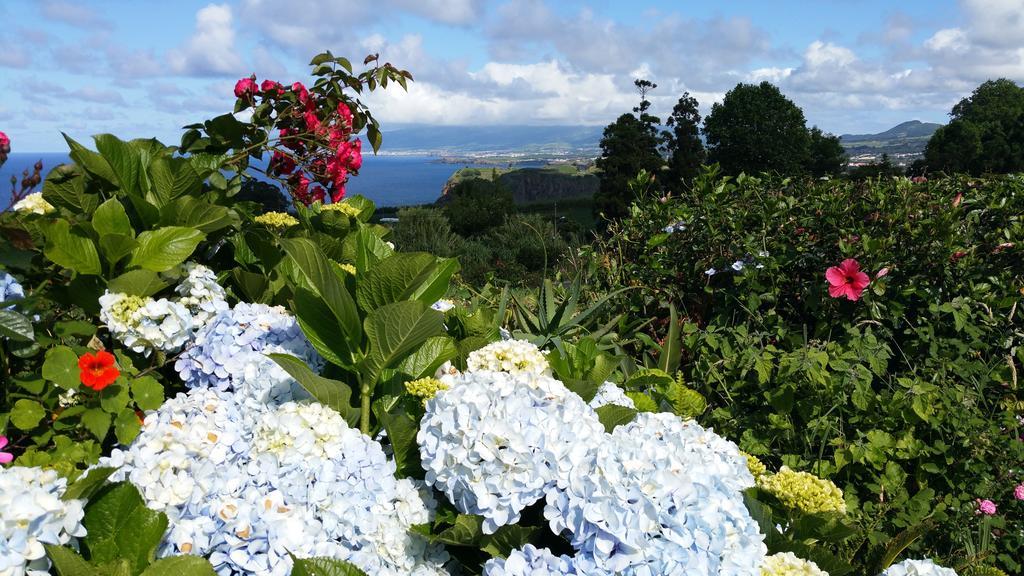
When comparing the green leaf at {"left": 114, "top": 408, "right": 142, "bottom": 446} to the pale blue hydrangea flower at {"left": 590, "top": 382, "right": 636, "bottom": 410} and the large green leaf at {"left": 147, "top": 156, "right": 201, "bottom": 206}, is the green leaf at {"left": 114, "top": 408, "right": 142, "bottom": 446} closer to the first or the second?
the large green leaf at {"left": 147, "top": 156, "right": 201, "bottom": 206}

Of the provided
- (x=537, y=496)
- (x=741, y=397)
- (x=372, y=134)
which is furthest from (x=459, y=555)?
(x=372, y=134)

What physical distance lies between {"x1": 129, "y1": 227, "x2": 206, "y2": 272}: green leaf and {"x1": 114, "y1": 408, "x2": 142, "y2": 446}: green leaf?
1.53 ft

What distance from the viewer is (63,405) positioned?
1.76 meters

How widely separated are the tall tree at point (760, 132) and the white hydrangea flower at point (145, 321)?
4999cm

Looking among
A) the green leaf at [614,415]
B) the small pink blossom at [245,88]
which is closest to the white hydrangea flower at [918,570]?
the green leaf at [614,415]

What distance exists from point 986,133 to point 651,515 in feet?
197

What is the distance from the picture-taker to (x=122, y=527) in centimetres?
128

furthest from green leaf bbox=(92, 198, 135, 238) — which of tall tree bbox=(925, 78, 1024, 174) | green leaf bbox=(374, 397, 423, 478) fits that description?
tall tree bbox=(925, 78, 1024, 174)

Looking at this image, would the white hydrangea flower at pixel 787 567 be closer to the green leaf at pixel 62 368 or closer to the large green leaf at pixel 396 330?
the large green leaf at pixel 396 330

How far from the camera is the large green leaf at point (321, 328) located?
176 cm

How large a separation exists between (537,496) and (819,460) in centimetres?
164

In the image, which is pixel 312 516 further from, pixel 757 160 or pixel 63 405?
pixel 757 160

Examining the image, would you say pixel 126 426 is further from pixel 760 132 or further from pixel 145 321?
pixel 760 132

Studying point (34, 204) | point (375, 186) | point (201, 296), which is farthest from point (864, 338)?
point (375, 186)
